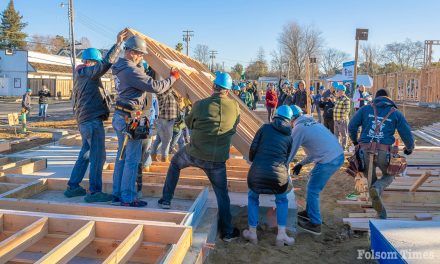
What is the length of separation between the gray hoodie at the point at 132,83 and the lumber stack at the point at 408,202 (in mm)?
3146

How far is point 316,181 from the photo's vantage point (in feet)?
16.7

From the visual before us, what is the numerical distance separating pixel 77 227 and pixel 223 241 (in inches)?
68.1

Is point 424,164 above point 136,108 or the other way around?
the other way around

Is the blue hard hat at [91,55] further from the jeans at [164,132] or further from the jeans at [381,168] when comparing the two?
the jeans at [381,168]

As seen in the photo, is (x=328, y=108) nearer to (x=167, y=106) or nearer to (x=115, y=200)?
(x=167, y=106)

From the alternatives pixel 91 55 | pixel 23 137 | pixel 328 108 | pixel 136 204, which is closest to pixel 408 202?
pixel 136 204

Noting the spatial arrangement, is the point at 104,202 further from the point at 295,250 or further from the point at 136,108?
the point at 295,250

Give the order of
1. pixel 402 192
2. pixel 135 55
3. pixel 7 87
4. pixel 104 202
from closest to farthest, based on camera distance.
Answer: pixel 135 55 < pixel 104 202 < pixel 402 192 < pixel 7 87

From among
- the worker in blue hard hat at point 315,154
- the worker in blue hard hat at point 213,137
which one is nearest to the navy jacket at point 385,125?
the worker in blue hard hat at point 315,154

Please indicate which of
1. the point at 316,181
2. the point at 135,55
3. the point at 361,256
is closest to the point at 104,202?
the point at 135,55

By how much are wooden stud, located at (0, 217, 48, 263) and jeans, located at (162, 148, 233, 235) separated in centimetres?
143

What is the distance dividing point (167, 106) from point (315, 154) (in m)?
2.99

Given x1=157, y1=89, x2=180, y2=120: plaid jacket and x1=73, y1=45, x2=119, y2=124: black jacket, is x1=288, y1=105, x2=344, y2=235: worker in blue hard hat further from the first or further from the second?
x1=157, y1=89, x2=180, y2=120: plaid jacket

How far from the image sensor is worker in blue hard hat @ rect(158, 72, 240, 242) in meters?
4.41
